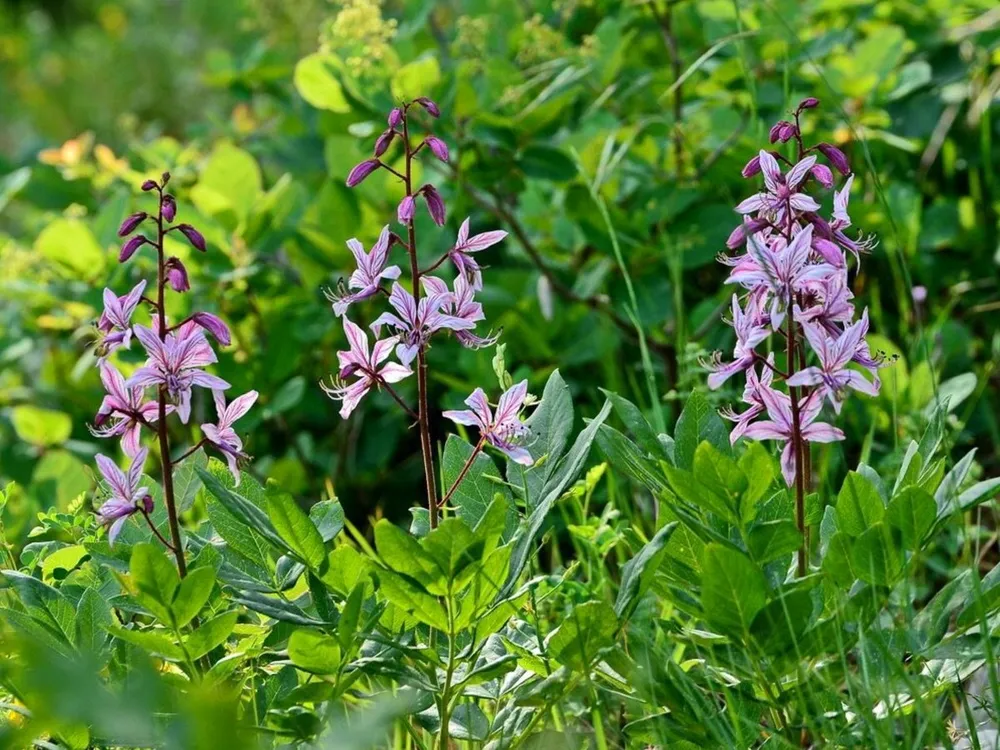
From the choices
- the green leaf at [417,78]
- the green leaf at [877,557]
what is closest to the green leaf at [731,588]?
the green leaf at [877,557]

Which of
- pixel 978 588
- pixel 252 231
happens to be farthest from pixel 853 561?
pixel 252 231

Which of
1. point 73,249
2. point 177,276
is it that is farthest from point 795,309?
point 73,249

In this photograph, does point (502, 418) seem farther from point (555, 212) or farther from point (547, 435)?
point (555, 212)

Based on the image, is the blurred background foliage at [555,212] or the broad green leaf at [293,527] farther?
the blurred background foliage at [555,212]

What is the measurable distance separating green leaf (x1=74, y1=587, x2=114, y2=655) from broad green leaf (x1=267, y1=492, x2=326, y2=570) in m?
0.24

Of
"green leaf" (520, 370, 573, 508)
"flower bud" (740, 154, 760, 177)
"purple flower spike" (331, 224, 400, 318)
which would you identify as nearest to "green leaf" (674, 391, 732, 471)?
"green leaf" (520, 370, 573, 508)

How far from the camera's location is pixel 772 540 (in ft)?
4.09

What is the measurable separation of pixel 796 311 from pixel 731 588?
1.02ft

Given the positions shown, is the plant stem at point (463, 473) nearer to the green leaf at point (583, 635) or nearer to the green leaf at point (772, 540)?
the green leaf at point (583, 635)

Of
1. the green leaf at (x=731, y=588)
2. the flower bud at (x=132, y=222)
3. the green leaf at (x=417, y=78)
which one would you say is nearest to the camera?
the green leaf at (x=731, y=588)

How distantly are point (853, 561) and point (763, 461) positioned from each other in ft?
0.46

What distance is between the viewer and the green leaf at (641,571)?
3.97 ft

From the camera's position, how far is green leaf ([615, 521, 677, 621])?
1.21 meters

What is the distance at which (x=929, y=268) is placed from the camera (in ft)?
8.95
